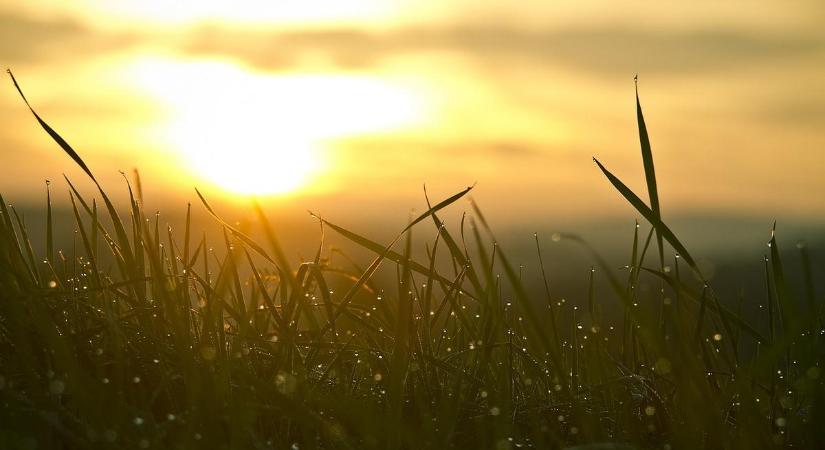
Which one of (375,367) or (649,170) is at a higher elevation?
(649,170)

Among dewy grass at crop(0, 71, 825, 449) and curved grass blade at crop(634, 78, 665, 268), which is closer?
dewy grass at crop(0, 71, 825, 449)

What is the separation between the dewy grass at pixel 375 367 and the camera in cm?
156

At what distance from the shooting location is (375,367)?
196cm

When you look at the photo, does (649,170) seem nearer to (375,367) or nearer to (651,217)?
(651,217)

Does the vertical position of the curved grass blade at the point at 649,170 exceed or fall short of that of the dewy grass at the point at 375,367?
it exceeds it

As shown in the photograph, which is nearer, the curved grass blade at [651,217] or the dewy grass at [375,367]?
the dewy grass at [375,367]

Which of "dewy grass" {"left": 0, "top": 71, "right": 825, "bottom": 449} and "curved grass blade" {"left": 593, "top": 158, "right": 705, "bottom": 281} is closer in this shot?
"dewy grass" {"left": 0, "top": 71, "right": 825, "bottom": 449}

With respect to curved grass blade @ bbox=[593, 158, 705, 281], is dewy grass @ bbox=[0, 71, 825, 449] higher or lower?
lower

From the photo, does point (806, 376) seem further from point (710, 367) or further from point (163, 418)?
point (163, 418)

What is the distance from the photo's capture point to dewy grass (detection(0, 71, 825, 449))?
156 centimetres

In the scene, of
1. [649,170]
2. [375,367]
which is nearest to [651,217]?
[649,170]

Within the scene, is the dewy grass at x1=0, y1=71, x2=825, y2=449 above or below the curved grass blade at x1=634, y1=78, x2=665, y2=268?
below

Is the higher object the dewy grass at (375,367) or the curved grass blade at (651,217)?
the curved grass blade at (651,217)

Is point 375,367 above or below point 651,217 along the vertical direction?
below
